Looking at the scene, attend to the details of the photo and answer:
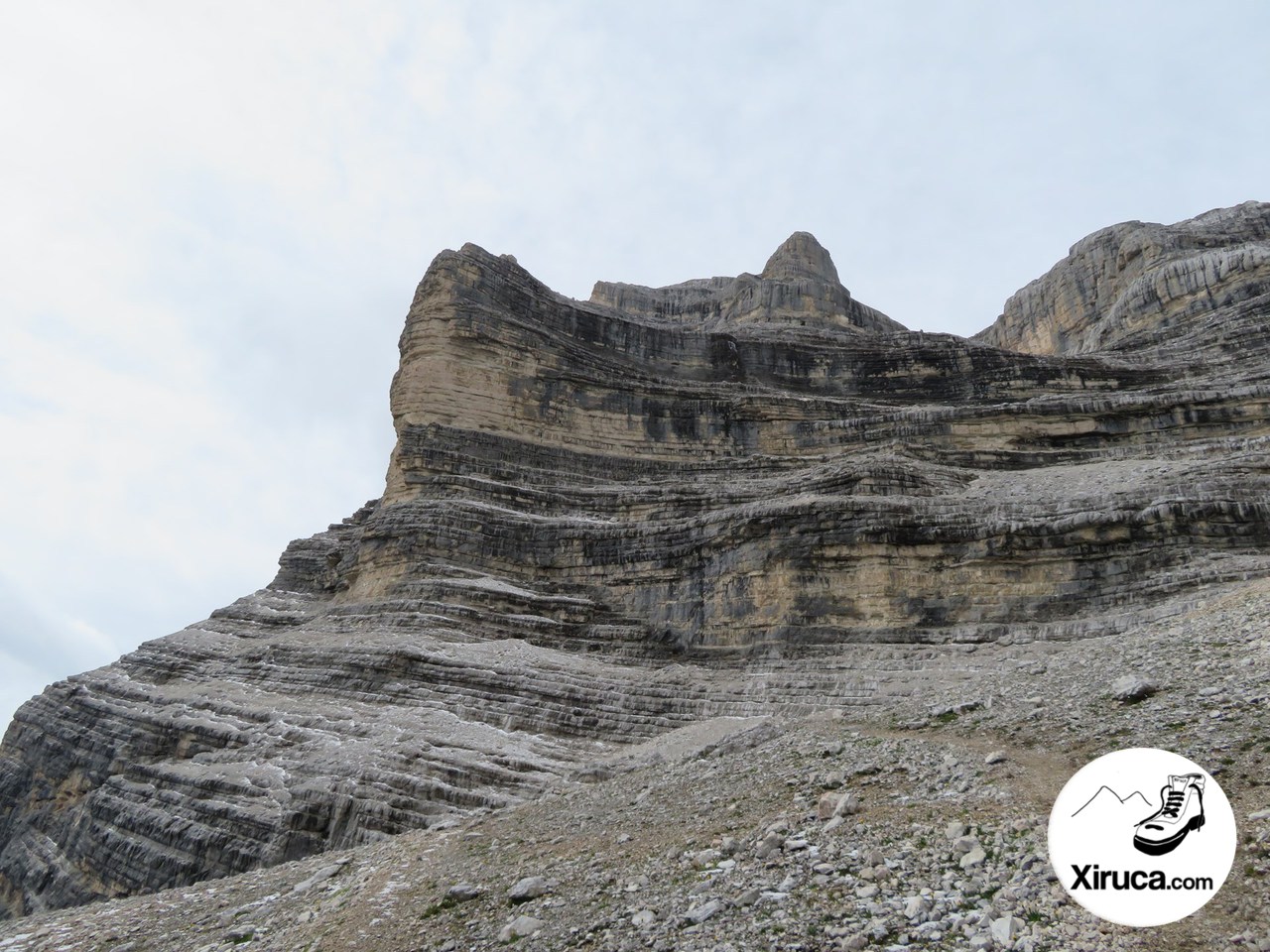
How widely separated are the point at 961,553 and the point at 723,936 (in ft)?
55.1

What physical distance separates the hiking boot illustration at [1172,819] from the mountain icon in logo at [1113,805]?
0.29 feet

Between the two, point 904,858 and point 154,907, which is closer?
point 904,858

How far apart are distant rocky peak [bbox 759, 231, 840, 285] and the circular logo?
55.7 meters

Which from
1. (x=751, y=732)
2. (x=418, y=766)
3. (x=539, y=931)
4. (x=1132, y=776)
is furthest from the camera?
(x=418, y=766)

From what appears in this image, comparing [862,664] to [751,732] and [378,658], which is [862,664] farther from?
[378,658]

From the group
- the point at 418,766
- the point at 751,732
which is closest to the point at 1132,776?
the point at 751,732

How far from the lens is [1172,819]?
6949 millimetres

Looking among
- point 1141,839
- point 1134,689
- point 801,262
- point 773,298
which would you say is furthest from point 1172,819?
point 801,262

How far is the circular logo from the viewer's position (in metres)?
6.40

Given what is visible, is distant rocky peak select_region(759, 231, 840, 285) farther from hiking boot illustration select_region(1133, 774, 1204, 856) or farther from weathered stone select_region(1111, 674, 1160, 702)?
hiking boot illustration select_region(1133, 774, 1204, 856)

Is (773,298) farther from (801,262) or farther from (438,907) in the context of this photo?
(438,907)

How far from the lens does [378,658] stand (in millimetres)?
21672

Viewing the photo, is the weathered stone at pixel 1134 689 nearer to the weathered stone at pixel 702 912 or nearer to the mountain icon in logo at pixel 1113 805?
the mountain icon in logo at pixel 1113 805

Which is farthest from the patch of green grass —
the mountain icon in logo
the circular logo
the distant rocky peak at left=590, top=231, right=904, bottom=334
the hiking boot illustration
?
the distant rocky peak at left=590, top=231, right=904, bottom=334
